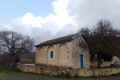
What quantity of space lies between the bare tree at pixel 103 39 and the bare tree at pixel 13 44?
14.3 m

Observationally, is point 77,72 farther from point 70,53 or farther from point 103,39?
point 103,39

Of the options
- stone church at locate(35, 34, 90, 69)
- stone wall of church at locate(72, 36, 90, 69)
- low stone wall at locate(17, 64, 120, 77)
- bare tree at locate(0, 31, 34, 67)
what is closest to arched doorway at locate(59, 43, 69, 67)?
stone church at locate(35, 34, 90, 69)

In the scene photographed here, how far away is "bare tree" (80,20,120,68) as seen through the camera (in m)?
26.2

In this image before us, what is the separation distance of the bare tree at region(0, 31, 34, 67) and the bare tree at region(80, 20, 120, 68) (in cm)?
1431

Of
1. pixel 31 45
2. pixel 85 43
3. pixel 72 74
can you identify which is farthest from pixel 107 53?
pixel 31 45

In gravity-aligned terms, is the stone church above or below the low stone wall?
above

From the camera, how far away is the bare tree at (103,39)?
26.2 meters

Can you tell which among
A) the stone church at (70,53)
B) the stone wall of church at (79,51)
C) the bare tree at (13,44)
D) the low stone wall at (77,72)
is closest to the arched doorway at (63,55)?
the stone church at (70,53)

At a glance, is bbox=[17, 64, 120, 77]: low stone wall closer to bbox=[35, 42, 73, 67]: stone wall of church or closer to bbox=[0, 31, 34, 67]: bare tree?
bbox=[35, 42, 73, 67]: stone wall of church

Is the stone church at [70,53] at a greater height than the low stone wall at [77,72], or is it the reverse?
the stone church at [70,53]

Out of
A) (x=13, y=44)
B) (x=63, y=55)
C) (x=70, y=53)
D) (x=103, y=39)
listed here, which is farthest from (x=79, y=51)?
(x=13, y=44)

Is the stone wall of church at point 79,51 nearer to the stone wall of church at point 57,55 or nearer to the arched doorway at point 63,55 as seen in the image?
the stone wall of church at point 57,55

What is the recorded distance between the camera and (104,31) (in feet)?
86.9

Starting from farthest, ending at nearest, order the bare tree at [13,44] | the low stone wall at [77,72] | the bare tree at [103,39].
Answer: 1. the bare tree at [13,44]
2. the bare tree at [103,39]
3. the low stone wall at [77,72]
